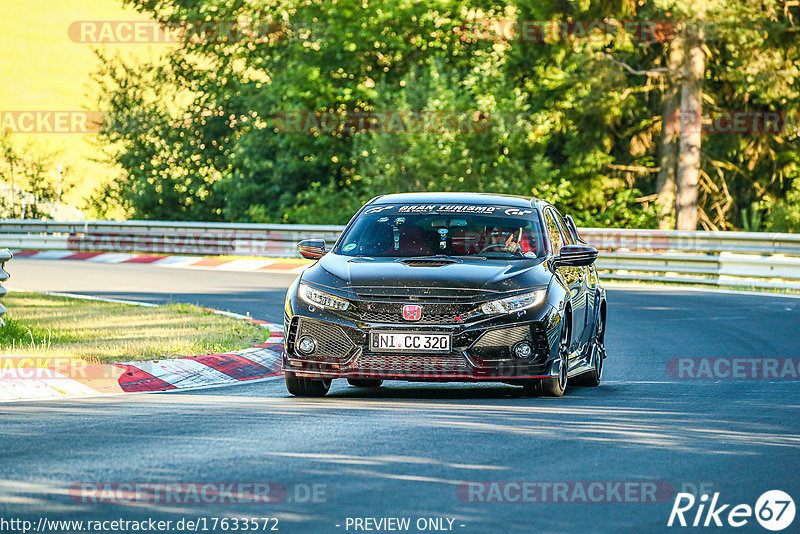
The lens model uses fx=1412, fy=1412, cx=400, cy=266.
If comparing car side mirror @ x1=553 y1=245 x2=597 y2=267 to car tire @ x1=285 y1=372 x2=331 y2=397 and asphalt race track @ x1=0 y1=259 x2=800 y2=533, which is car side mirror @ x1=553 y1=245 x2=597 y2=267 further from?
car tire @ x1=285 y1=372 x2=331 y2=397

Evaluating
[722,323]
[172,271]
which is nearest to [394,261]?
[722,323]

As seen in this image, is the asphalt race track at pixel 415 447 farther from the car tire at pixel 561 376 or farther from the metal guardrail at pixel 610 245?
the metal guardrail at pixel 610 245

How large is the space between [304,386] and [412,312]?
126cm

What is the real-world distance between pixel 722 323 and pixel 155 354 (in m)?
→ 8.33

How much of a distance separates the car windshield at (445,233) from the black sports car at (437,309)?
0.04ft

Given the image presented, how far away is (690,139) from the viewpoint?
36344 mm

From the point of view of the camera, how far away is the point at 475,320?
10320 millimetres

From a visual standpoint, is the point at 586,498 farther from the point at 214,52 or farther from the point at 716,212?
the point at 214,52
